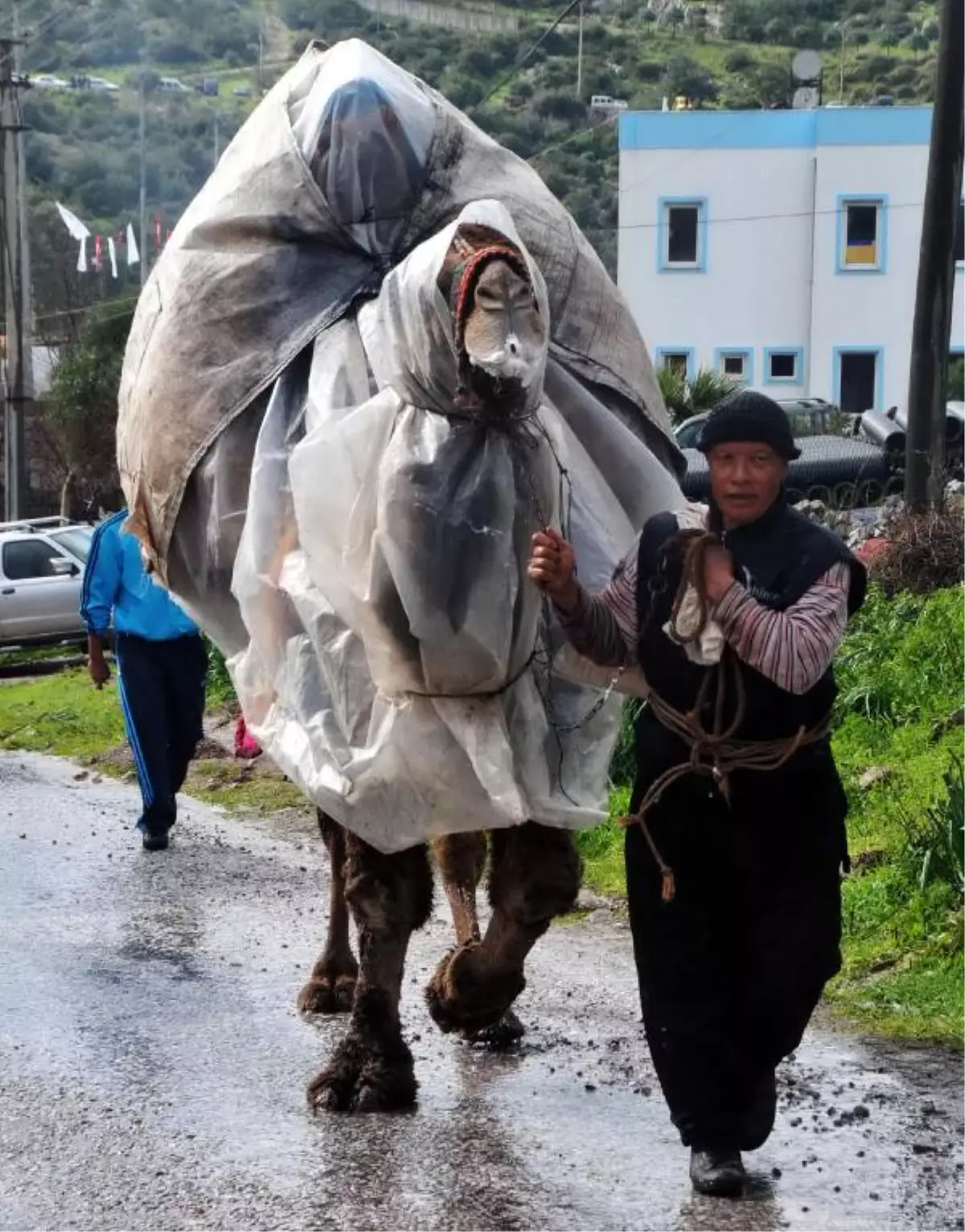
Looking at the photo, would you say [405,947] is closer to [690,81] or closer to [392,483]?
[392,483]

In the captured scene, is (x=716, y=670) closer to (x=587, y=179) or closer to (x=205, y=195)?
(x=205, y=195)

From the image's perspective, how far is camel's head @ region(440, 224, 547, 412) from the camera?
5.16 meters

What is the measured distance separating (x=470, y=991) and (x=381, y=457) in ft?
5.02

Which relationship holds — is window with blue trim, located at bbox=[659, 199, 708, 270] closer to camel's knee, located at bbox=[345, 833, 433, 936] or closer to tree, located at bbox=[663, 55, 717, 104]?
tree, located at bbox=[663, 55, 717, 104]

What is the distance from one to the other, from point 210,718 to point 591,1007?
8557mm

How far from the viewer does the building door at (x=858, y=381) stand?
44156 mm

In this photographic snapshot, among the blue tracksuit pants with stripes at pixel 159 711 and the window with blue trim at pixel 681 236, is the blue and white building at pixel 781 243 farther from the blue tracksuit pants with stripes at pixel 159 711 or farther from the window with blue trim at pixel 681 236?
the blue tracksuit pants with stripes at pixel 159 711

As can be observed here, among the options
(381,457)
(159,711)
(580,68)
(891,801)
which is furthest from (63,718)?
(580,68)

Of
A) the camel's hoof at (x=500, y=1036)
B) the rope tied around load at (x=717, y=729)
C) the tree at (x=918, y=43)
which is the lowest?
the camel's hoof at (x=500, y=1036)

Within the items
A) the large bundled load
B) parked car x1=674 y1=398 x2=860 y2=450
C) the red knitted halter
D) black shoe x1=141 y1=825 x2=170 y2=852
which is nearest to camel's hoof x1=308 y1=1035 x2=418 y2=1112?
the large bundled load

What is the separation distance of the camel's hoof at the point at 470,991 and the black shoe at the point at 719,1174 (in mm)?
1012

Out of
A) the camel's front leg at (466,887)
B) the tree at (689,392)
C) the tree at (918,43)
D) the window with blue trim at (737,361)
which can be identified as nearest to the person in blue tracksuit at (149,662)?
the camel's front leg at (466,887)

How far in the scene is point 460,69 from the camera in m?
64.8

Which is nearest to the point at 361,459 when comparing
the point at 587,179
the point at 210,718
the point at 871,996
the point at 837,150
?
the point at 871,996
